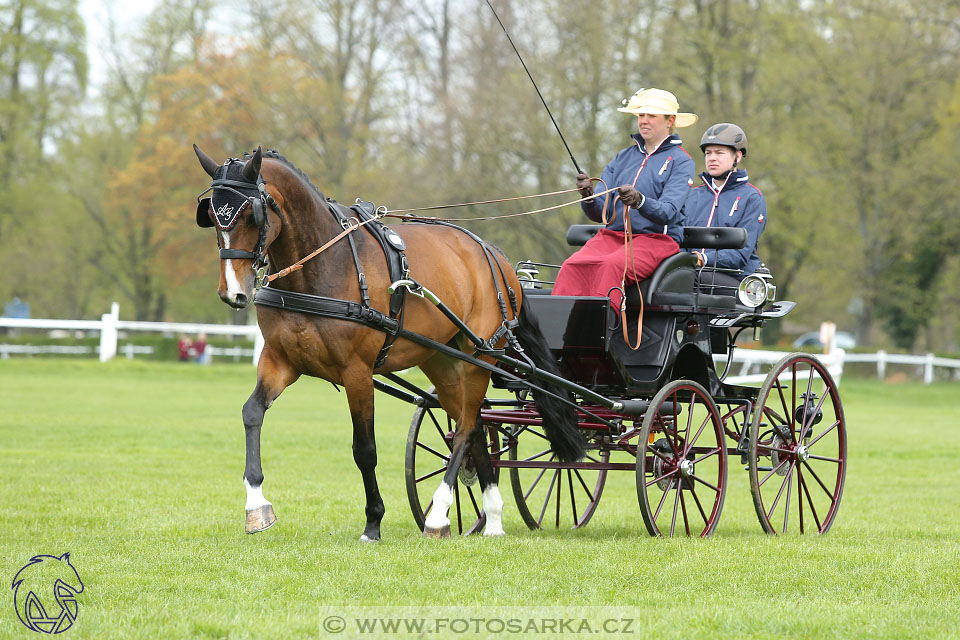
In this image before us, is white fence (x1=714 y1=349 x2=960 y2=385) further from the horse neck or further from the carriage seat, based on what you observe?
the horse neck

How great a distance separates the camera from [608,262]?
7.34 m

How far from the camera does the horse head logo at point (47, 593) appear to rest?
440cm

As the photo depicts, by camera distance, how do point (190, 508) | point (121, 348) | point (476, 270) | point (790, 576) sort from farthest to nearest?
point (121, 348) → point (190, 508) → point (476, 270) → point (790, 576)

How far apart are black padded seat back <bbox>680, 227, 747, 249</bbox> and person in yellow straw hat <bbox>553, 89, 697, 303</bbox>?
124 mm

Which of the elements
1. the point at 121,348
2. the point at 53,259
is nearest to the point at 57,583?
the point at 121,348

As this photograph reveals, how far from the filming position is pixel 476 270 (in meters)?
7.16

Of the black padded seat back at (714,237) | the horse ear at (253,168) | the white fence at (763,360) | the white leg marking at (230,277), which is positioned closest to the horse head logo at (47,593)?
the white leg marking at (230,277)

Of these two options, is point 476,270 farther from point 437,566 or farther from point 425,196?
point 425,196

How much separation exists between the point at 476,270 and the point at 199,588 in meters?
2.81

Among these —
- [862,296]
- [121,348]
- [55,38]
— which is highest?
[55,38]

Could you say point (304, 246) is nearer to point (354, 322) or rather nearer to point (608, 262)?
point (354, 322)

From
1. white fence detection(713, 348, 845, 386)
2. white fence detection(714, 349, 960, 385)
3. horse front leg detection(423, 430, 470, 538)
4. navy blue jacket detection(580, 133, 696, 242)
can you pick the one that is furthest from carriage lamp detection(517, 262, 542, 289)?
white fence detection(714, 349, 960, 385)

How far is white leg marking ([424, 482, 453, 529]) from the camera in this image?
22.3ft

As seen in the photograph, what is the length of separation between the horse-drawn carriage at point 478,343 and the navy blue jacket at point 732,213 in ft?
0.95
